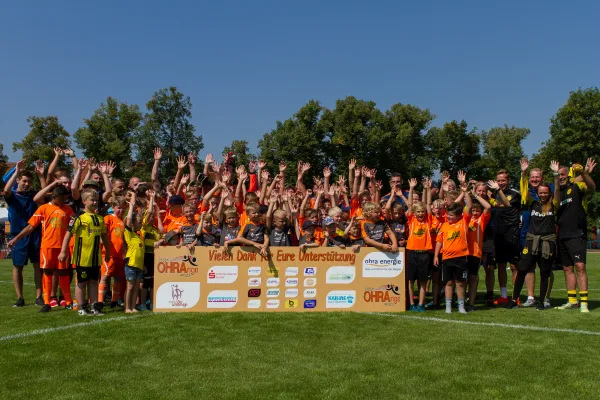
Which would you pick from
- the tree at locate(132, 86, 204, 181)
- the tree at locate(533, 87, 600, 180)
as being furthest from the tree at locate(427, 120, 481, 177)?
the tree at locate(132, 86, 204, 181)

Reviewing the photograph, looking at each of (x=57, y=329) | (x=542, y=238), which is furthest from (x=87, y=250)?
(x=542, y=238)

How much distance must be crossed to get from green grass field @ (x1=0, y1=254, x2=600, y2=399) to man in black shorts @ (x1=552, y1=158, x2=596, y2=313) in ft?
2.64

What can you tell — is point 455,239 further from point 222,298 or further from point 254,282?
point 222,298

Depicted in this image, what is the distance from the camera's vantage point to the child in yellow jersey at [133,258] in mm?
8281

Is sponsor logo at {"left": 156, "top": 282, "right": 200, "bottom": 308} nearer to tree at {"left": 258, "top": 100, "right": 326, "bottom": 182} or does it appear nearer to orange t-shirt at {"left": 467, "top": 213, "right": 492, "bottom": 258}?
orange t-shirt at {"left": 467, "top": 213, "right": 492, "bottom": 258}

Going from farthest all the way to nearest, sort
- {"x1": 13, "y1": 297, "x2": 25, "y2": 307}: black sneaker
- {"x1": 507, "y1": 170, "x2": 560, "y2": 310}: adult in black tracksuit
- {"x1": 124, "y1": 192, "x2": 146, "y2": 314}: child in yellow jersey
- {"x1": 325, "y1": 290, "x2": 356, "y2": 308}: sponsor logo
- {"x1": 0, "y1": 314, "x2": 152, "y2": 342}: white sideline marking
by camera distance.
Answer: {"x1": 13, "y1": 297, "x2": 25, "y2": 307}: black sneaker
{"x1": 507, "y1": 170, "x2": 560, "y2": 310}: adult in black tracksuit
{"x1": 325, "y1": 290, "x2": 356, "y2": 308}: sponsor logo
{"x1": 124, "y1": 192, "x2": 146, "y2": 314}: child in yellow jersey
{"x1": 0, "y1": 314, "x2": 152, "y2": 342}: white sideline marking

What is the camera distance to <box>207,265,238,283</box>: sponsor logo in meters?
8.48

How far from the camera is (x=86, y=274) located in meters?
8.11

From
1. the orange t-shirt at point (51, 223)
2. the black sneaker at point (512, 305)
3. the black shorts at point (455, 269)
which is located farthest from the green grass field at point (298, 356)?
the orange t-shirt at point (51, 223)

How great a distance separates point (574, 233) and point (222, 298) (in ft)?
20.4

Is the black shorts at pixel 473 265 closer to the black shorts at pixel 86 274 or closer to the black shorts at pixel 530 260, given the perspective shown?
the black shorts at pixel 530 260

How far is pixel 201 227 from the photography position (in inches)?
346

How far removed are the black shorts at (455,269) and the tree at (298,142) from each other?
32887 millimetres

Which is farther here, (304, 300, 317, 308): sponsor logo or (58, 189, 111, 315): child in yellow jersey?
(304, 300, 317, 308): sponsor logo
